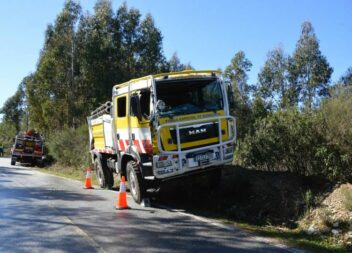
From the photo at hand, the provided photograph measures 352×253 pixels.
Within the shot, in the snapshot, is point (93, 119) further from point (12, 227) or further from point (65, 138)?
point (65, 138)

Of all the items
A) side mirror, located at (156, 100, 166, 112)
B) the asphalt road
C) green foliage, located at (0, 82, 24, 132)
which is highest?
green foliage, located at (0, 82, 24, 132)

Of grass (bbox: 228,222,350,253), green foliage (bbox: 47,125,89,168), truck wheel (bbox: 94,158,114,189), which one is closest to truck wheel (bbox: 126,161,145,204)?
grass (bbox: 228,222,350,253)

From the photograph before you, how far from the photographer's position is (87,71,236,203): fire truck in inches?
380

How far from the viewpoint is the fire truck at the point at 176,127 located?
9.66 meters

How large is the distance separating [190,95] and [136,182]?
2513 mm

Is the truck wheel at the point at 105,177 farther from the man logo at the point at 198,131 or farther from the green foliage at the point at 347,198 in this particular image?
the green foliage at the point at 347,198

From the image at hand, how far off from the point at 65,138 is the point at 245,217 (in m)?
21.0

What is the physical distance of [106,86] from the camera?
107 feet

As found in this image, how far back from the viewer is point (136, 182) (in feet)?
35.0

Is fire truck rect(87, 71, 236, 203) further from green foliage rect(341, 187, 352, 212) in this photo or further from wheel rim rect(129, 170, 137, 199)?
green foliage rect(341, 187, 352, 212)

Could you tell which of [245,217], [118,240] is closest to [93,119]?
[245,217]

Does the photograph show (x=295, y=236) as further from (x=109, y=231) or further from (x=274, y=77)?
(x=274, y=77)

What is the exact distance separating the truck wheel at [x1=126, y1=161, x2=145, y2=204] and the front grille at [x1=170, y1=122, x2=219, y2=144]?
156 cm

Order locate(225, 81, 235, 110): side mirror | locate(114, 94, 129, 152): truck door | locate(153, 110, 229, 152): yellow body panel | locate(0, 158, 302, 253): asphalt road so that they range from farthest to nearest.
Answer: locate(114, 94, 129, 152): truck door → locate(225, 81, 235, 110): side mirror → locate(153, 110, 229, 152): yellow body panel → locate(0, 158, 302, 253): asphalt road
